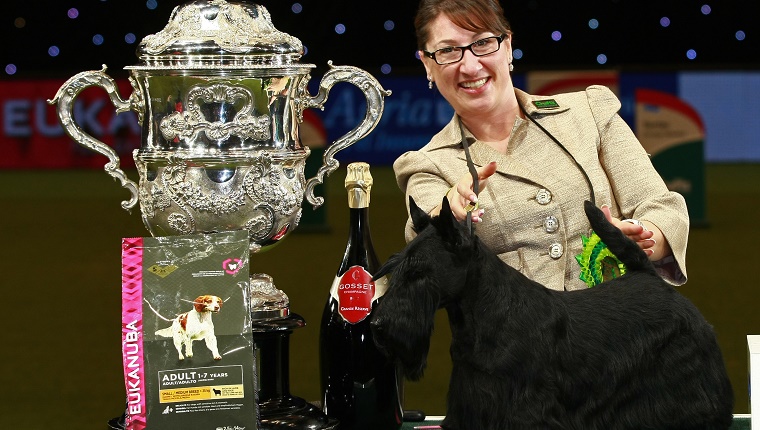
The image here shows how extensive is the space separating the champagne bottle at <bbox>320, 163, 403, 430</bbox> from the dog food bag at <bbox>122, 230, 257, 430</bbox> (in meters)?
0.24

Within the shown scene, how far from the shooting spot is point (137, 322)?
148cm

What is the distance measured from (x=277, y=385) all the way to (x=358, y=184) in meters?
0.34

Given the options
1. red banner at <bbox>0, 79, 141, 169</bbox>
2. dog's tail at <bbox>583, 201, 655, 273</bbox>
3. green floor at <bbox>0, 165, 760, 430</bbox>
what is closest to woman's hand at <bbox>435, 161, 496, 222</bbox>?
dog's tail at <bbox>583, 201, 655, 273</bbox>

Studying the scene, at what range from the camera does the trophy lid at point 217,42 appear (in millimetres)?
1654

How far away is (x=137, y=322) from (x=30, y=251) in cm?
559

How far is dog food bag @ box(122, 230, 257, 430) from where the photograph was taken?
4.82ft

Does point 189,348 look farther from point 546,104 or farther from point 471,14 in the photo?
point 546,104

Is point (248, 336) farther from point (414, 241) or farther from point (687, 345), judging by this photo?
point (687, 345)

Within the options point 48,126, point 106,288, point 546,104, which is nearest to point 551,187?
point 546,104

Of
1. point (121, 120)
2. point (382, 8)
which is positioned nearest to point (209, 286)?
point (121, 120)

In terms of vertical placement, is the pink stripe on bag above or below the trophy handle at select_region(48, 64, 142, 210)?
below

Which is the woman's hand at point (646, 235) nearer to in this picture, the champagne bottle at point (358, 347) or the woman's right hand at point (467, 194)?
the woman's right hand at point (467, 194)

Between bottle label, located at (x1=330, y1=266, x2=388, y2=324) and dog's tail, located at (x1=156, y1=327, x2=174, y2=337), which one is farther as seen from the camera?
bottle label, located at (x1=330, y1=266, x2=388, y2=324)

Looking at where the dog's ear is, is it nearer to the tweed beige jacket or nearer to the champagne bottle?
the champagne bottle
